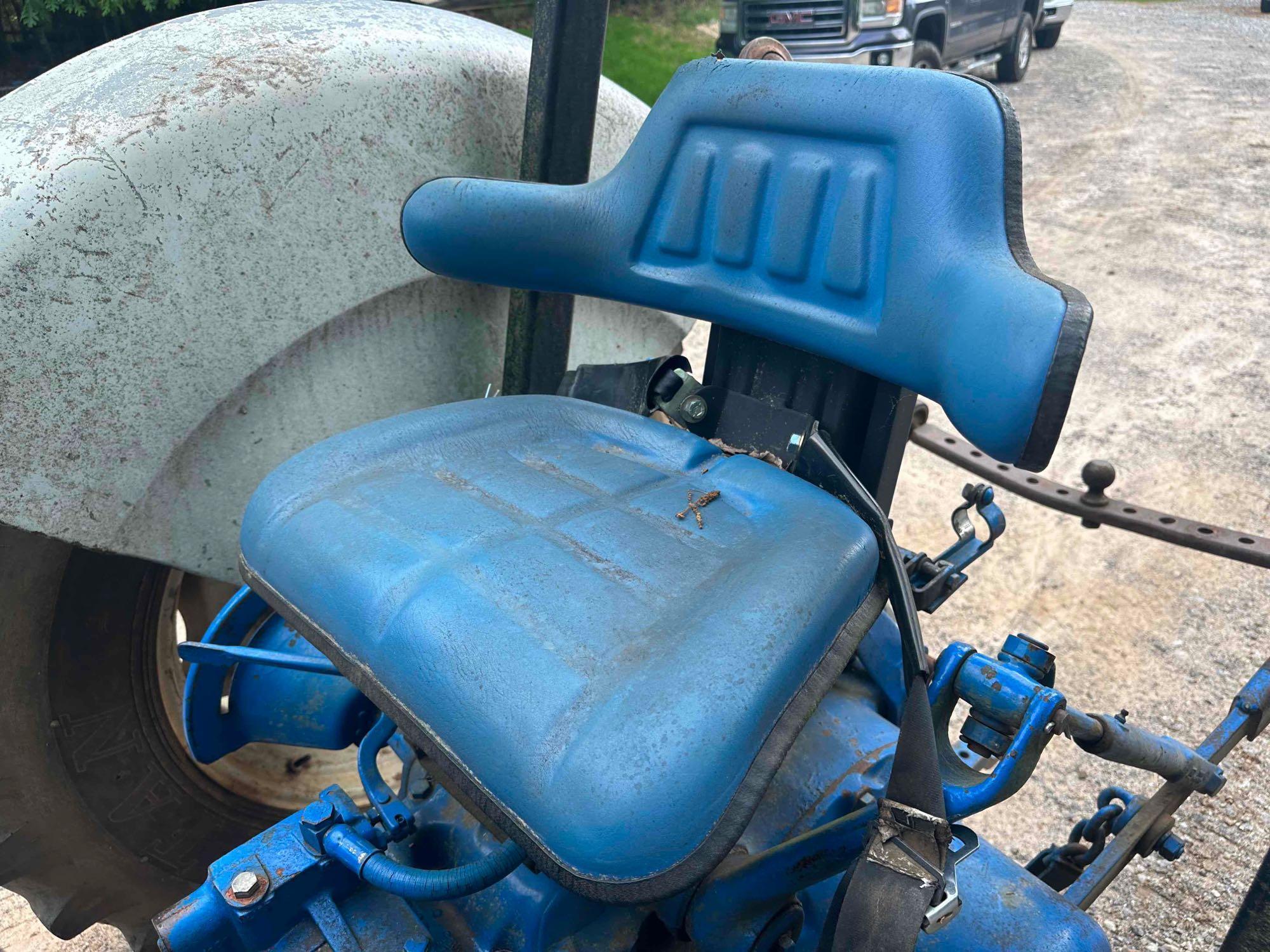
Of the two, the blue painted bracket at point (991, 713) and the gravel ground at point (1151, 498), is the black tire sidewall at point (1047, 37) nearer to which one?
the gravel ground at point (1151, 498)

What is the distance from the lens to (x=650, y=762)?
685 mm

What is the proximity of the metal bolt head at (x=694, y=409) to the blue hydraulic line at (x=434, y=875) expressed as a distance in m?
0.58

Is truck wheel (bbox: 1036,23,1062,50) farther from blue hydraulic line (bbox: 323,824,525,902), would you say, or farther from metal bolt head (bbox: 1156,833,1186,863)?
blue hydraulic line (bbox: 323,824,525,902)

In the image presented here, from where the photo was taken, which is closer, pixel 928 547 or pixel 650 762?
pixel 650 762

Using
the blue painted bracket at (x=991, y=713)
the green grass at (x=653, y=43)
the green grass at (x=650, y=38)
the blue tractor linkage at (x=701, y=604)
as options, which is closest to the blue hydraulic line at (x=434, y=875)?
the blue tractor linkage at (x=701, y=604)

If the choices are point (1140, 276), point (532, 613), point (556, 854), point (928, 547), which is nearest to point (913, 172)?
point (532, 613)

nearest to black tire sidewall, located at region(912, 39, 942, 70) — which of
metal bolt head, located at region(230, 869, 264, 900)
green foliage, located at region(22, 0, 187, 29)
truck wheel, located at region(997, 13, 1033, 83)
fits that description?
truck wheel, located at region(997, 13, 1033, 83)

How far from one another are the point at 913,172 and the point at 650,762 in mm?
644

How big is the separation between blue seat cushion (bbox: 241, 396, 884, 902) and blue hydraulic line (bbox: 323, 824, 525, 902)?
86mm

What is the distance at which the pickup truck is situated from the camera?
4961 mm

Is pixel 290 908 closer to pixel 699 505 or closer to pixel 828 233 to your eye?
pixel 699 505

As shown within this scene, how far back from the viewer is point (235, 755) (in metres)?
1.42

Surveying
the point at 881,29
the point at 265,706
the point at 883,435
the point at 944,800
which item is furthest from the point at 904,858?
the point at 881,29

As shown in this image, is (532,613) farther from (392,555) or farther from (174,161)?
(174,161)
